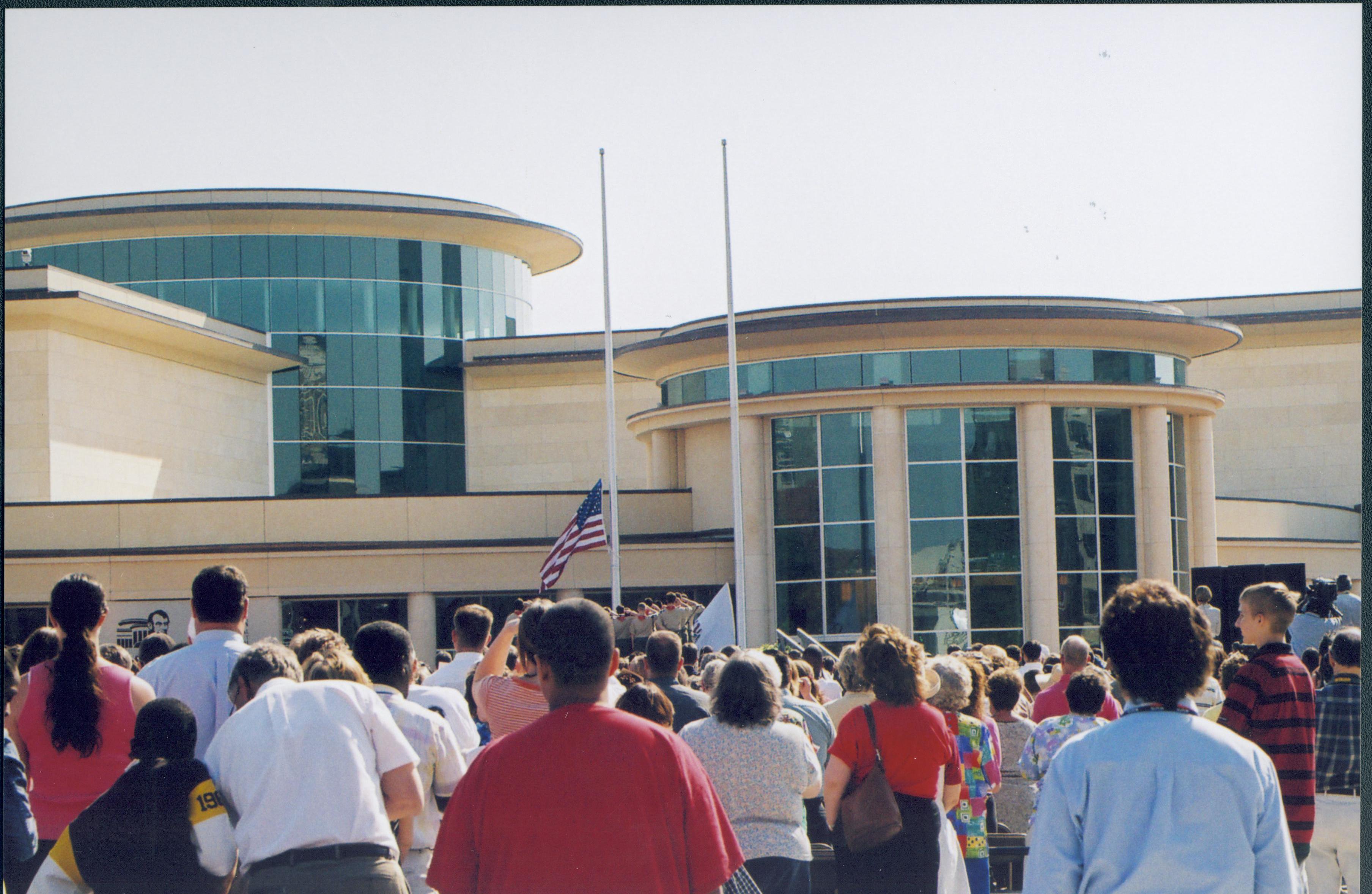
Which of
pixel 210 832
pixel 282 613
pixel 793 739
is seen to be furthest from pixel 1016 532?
pixel 210 832

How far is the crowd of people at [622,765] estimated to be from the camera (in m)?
3.84

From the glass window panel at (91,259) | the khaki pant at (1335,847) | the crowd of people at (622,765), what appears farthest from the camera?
the glass window panel at (91,259)

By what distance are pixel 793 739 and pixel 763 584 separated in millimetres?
23239

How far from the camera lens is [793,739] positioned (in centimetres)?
626

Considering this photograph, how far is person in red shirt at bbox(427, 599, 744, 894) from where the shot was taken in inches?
157

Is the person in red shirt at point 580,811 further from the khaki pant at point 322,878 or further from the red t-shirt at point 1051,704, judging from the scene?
the red t-shirt at point 1051,704

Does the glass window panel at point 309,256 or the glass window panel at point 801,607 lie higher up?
the glass window panel at point 309,256

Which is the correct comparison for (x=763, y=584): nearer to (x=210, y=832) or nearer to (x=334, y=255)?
(x=334, y=255)

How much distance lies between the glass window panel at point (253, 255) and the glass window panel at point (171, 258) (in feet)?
4.95

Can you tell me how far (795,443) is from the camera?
1172 inches

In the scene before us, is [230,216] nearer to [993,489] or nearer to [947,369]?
[947,369]

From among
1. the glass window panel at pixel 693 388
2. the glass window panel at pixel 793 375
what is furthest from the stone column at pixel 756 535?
the glass window panel at pixel 693 388

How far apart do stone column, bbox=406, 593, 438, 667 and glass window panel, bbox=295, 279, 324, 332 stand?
35.4 feet

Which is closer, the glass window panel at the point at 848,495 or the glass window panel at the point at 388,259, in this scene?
the glass window panel at the point at 848,495
